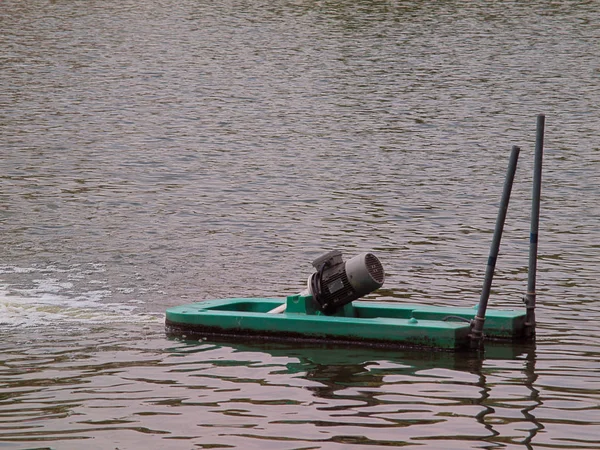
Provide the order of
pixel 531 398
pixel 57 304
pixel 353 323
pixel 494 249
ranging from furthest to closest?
pixel 57 304
pixel 353 323
pixel 494 249
pixel 531 398

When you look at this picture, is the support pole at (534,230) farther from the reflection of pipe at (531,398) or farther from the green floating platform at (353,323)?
the reflection of pipe at (531,398)

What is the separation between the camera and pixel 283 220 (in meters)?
20.7

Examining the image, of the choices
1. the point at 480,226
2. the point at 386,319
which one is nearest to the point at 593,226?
the point at 480,226

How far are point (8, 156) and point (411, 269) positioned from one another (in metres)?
12.8

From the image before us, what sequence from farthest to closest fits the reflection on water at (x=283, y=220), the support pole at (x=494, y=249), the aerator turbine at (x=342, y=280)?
the aerator turbine at (x=342, y=280) → the support pole at (x=494, y=249) → the reflection on water at (x=283, y=220)

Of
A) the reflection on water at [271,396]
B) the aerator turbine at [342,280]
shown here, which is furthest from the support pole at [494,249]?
the aerator turbine at [342,280]

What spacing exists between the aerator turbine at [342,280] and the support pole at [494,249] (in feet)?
3.59

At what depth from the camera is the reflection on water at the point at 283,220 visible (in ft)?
36.2

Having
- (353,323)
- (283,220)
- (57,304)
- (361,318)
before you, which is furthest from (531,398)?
(283,220)

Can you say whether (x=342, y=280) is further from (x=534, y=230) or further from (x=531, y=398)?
(x=531, y=398)

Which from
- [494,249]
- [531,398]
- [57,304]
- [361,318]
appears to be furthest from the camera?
[57,304]

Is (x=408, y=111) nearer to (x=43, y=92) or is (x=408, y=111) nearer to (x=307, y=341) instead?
(x=43, y=92)

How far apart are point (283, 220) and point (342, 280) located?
7.66 meters

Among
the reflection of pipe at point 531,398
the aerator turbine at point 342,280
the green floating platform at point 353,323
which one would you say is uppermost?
the aerator turbine at point 342,280
